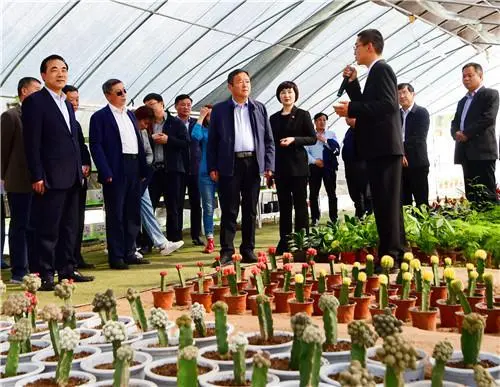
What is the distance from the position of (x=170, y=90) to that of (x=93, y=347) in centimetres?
1029

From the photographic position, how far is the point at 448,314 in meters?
2.88

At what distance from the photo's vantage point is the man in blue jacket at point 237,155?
4980mm

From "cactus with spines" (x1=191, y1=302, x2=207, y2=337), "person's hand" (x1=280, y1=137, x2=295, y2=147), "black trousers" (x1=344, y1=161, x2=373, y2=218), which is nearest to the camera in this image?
"cactus with spines" (x1=191, y1=302, x2=207, y2=337)

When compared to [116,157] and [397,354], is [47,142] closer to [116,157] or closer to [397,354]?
[116,157]

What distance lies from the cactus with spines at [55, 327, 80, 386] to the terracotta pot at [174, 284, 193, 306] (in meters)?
1.59

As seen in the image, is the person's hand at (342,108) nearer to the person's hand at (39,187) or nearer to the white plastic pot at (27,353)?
the person's hand at (39,187)

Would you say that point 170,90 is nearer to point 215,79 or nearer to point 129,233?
point 215,79

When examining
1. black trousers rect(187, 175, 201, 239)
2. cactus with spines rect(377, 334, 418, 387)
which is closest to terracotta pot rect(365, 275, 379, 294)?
cactus with spines rect(377, 334, 418, 387)

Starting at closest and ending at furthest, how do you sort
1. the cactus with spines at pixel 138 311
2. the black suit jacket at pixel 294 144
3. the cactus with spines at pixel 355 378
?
the cactus with spines at pixel 355 378, the cactus with spines at pixel 138 311, the black suit jacket at pixel 294 144

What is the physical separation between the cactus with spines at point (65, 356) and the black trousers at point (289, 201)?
3.60 m

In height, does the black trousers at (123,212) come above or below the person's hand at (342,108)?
below

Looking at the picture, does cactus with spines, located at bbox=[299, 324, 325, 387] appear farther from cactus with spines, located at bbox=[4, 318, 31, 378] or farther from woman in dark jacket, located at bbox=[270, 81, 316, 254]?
woman in dark jacket, located at bbox=[270, 81, 316, 254]

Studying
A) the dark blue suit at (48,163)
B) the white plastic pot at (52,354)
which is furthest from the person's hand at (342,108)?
the white plastic pot at (52,354)

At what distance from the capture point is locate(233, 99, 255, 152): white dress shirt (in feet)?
16.4
